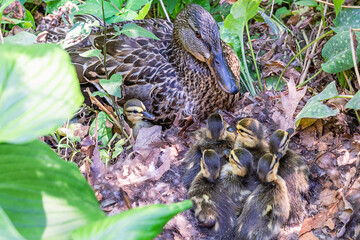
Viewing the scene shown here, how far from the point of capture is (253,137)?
2.41 m

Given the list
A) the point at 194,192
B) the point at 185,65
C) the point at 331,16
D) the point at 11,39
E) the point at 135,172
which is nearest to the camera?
the point at 194,192

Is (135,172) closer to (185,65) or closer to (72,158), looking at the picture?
(72,158)

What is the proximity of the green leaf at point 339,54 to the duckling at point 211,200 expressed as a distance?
101 centimetres

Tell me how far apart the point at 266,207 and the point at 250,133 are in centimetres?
50

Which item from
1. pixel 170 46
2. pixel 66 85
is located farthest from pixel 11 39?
pixel 66 85

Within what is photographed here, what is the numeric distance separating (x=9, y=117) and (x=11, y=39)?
64.9 inches

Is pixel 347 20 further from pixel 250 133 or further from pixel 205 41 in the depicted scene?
pixel 250 133

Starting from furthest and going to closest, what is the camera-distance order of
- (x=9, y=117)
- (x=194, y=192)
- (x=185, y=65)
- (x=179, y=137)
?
(x=185, y=65), (x=179, y=137), (x=194, y=192), (x=9, y=117)

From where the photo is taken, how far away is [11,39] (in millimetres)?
2496

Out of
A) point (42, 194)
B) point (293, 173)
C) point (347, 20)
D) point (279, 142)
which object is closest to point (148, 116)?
point (279, 142)

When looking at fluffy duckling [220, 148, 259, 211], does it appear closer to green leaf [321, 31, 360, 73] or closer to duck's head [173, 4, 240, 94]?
duck's head [173, 4, 240, 94]

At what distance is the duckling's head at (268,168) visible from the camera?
2133 millimetres

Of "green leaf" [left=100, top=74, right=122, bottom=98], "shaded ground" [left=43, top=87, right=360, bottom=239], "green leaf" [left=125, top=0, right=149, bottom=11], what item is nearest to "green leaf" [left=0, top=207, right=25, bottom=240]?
"shaded ground" [left=43, top=87, right=360, bottom=239]

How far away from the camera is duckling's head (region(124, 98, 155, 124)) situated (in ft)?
8.78
